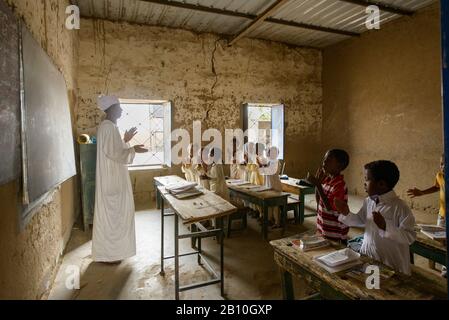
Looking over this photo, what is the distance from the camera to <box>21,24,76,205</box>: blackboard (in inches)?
79.4

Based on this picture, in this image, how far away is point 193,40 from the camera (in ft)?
22.7

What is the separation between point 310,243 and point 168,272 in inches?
77.6

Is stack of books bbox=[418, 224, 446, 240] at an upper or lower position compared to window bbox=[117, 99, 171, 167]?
lower

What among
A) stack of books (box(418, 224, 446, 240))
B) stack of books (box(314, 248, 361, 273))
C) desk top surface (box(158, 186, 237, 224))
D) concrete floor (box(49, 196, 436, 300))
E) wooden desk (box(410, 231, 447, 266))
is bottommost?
concrete floor (box(49, 196, 436, 300))

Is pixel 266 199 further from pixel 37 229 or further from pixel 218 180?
pixel 37 229

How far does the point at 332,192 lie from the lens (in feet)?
8.38

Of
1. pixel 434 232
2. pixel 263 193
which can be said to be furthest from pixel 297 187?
pixel 434 232

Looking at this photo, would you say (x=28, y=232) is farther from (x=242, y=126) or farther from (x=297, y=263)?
(x=242, y=126)

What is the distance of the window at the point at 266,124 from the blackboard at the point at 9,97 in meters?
6.19

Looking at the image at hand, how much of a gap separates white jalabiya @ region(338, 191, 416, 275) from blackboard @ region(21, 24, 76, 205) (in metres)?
2.48

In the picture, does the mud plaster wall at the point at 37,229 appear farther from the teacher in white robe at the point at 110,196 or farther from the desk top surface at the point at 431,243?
the desk top surface at the point at 431,243

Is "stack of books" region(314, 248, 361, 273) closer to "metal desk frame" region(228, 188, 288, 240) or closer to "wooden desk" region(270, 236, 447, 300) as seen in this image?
"wooden desk" region(270, 236, 447, 300)

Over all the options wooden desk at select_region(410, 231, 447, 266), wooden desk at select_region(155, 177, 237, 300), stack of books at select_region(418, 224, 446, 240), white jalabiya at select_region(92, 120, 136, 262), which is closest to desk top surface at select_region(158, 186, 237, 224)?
wooden desk at select_region(155, 177, 237, 300)
